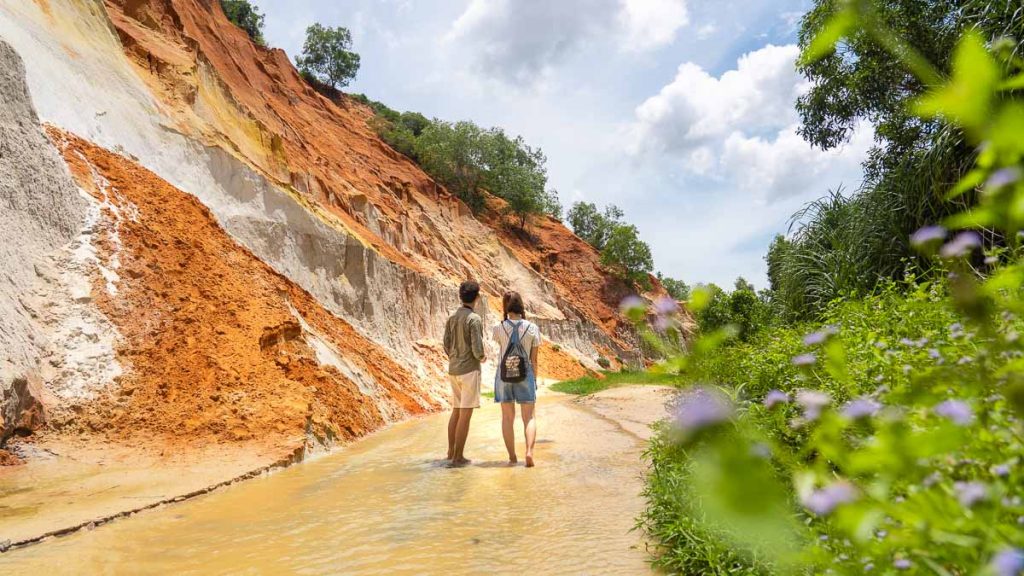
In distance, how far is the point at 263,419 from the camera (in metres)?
7.69

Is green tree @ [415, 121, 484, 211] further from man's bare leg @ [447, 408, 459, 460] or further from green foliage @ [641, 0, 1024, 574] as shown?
green foliage @ [641, 0, 1024, 574]

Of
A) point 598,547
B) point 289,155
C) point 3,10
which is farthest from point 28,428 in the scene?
point 289,155

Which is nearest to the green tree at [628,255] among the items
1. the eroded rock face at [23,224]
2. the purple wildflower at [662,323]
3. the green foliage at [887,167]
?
the green foliage at [887,167]

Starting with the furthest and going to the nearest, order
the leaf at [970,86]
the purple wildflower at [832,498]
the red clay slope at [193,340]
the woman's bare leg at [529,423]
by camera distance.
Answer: the red clay slope at [193,340], the woman's bare leg at [529,423], the purple wildflower at [832,498], the leaf at [970,86]

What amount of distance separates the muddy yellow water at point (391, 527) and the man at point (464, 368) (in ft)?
1.20

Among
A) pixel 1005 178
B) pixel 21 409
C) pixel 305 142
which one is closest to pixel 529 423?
pixel 21 409

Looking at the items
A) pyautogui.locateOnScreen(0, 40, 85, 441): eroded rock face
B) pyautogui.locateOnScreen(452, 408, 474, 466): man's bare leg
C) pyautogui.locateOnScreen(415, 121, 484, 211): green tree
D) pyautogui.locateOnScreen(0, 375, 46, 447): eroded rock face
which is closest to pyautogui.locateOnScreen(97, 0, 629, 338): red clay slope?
pyautogui.locateOnScreen(415, 121, 484, 211): green tree

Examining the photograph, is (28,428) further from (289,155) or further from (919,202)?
(289,155)

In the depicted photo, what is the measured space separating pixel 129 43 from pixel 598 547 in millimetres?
18098

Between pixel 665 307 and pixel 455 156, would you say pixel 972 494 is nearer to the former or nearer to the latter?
pixel 665 307

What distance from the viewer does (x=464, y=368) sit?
659 centimetres

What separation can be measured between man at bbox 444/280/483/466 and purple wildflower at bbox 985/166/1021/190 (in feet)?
18.7

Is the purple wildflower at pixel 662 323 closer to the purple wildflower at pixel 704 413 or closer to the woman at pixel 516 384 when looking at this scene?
the purple wildflower at pixel 704 413

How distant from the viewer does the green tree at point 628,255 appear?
51.7 meters
